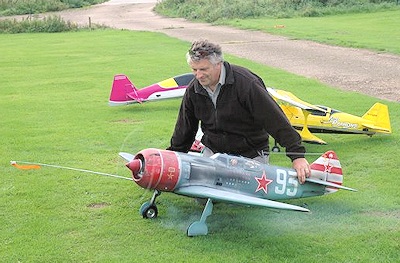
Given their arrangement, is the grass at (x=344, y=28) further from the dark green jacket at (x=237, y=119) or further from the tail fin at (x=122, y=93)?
the dark green jacket at (x=237, y=119)

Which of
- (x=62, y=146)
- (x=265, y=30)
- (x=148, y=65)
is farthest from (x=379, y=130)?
(x=265, y=30)

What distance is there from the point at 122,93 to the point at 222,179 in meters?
5.78

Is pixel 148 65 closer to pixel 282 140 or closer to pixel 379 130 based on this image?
pixel 379 130

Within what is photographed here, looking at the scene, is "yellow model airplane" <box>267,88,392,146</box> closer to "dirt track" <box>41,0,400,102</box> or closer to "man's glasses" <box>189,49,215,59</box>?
"man's glasses" <box>189,49,215,59</box>

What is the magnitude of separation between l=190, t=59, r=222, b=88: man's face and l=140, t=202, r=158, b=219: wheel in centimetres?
128

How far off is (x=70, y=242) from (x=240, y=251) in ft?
4.86

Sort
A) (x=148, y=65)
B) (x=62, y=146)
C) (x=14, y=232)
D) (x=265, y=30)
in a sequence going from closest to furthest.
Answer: (x=14, y=232), (x=62, y=146), (x=148, y=65), (x=265, y=30)

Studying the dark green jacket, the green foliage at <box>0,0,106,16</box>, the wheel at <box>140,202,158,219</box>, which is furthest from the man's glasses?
the green foliage at <box>0,0,106,16</box>

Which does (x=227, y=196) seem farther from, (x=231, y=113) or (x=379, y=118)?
(x=379, y=118)

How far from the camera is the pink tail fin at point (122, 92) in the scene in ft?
34.3

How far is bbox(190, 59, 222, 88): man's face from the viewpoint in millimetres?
4926

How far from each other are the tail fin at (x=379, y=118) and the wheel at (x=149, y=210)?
3.71m

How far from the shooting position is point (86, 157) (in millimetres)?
7480

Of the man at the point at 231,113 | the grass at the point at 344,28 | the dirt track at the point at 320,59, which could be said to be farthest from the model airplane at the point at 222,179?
the grass at the point at 344,28
